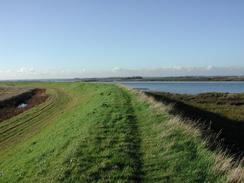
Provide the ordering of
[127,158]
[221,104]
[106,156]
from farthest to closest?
[221,104], [106,156], [127,158]

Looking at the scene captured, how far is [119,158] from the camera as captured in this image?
12.9 meters

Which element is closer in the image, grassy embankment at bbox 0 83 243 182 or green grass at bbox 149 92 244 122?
grassy embankment at bbox 0 83 243 182

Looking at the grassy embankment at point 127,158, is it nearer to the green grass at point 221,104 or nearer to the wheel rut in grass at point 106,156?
the wheel rut in grass at point 106,156

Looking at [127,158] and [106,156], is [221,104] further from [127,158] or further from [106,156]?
[127,158]

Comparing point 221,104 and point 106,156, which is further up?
point 106,156

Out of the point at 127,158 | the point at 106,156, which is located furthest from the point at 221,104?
the point at 127,158

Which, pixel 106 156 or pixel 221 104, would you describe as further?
pixel 221 104

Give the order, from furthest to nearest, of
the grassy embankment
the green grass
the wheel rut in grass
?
the green grass
the wheel rut in grass
the grassy embankment

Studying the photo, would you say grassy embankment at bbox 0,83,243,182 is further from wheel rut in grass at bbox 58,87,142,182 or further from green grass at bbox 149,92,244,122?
green grass at bbox 149,92,244,122

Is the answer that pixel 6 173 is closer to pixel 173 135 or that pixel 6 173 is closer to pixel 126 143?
pixel 126 143

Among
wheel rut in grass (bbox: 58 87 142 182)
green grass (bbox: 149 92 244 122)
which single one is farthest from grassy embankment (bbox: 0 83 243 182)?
green grass (bbox: 149 92 244 122)

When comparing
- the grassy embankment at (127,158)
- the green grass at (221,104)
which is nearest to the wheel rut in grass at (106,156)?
the grassy embankment at (127,158)

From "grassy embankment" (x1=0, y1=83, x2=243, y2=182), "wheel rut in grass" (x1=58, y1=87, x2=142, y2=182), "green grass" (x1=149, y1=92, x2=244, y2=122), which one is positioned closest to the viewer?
"grassy embankment" (x1=0, y1=83, x2=243, y2=182)

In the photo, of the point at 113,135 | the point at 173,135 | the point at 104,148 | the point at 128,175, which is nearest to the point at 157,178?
the point at 128,175
